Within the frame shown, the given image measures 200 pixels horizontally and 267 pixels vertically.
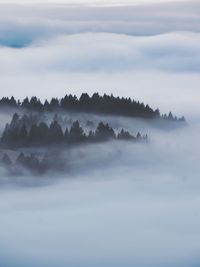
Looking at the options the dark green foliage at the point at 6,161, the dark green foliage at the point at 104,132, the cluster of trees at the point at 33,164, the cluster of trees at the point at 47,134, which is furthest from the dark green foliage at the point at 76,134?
the dark green foliage at the point at 6,161

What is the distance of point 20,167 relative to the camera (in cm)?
4016

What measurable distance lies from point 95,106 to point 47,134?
9.35m

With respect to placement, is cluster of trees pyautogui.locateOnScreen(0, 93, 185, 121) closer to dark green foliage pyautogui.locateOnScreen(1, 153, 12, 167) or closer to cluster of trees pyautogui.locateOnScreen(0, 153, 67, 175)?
cluster of trees pyautogui.locateOnScreen(0, 153, 67, 175)

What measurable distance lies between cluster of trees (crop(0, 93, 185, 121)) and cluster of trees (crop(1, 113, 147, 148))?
1879mm

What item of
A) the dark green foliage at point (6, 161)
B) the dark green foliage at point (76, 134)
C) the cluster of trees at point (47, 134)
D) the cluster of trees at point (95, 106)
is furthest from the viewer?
the cluster of trees at point (95, 106)

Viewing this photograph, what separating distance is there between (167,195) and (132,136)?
11450mm

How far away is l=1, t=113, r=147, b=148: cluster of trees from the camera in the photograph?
142 ft

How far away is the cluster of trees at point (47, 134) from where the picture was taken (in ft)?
142

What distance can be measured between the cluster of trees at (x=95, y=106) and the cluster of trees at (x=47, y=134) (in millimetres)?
1879

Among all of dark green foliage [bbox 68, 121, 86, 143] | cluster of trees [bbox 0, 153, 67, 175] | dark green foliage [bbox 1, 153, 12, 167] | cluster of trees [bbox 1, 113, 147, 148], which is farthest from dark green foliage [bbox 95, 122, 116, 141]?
dark green foliage [bbox 1, 153, 12, 167]

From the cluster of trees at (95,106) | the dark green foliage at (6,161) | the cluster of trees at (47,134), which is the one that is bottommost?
the dark green foliage at (6,161)

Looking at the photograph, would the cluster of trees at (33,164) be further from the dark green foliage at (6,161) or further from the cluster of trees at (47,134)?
the cluster of trees at (47,134)

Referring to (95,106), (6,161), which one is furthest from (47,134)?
(95,106)

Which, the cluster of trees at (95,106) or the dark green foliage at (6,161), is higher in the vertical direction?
the cluster of trees at (95,106)
